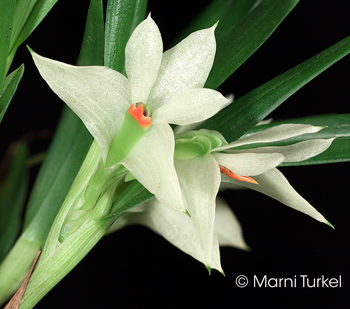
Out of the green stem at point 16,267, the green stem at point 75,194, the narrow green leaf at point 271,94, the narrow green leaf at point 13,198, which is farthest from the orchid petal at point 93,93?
the narrow green leaf at point 13,198

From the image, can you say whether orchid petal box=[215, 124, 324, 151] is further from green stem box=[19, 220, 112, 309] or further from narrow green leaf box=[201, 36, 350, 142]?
green stem box=[19, 220, 112, 309]

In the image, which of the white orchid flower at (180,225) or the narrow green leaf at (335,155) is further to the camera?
the white orchid flower at (180,225)

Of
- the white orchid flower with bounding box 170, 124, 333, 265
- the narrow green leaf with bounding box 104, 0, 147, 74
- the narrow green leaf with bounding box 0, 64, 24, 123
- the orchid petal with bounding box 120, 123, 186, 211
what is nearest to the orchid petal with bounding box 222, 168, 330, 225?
the white orchid flower with bounding box 170, 124, 333, 265

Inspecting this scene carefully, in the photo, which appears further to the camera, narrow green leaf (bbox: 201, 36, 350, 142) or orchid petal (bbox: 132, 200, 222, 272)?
orchid petal (bbox: 132, 200, 222, 272)

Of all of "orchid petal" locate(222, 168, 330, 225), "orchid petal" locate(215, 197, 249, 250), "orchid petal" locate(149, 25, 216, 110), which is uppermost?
"orchid petal" locate(149, 25, 216, 110)

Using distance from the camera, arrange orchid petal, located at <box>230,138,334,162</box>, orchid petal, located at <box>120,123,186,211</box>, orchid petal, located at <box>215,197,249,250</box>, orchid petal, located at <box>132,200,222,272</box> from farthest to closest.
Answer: orchid petal, located at <box>215,197,249,250</box>
orchid petal, located at <box>132,200,222,272</box>
orchid petal, located at <box>230,138,334,162</box>
orchid petal, located at <box>120,123,186,211</box>

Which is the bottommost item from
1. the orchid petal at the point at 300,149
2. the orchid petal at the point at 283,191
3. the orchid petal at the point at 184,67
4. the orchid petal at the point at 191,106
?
the orchid petal at the point at 283,191

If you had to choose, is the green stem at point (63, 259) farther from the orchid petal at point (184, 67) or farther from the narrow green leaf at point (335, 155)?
the narrow green leaf at point (335, 155)

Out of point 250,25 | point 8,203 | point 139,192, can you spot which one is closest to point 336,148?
point 250,25
